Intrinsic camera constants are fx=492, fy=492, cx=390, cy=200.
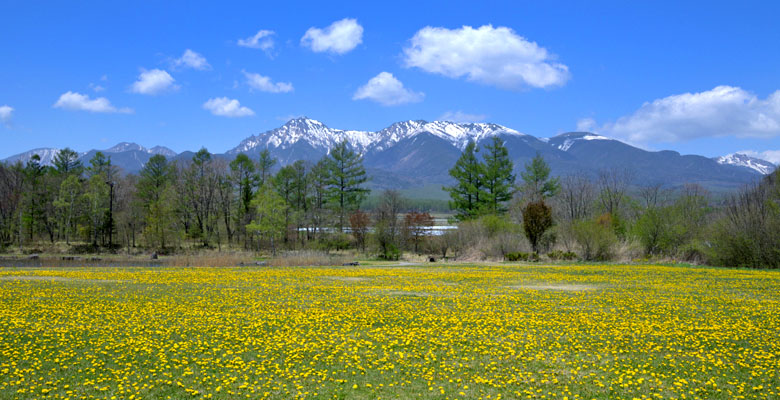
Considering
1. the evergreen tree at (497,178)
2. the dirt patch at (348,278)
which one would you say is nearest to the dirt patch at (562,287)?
the dirt patch at (348,278)

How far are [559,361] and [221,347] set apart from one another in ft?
24.1

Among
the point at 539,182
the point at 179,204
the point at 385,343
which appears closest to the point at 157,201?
the point at 179,204

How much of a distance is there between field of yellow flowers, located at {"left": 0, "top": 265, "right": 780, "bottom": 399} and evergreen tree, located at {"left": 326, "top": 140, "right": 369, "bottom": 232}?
178 ft

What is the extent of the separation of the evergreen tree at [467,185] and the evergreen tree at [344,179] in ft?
46.2

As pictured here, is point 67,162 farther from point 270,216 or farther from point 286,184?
point 270,216

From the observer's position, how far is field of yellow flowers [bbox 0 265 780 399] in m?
8.59

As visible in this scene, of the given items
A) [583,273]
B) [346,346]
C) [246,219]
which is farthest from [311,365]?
[246,219]

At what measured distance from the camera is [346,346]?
448 inches

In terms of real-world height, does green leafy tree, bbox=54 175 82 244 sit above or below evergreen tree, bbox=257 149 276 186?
below

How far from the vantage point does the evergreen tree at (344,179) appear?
75.8 meters

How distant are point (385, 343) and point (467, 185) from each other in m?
62.4

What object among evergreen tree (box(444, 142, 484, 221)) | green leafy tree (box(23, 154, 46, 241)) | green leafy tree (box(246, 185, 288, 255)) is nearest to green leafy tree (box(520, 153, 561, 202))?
evergreen tree (box(444, 142, 484, 221))

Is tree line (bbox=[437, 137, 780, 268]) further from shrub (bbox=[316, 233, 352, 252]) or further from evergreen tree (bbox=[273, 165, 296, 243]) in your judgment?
evergreen tree (bbox=[273, 165, 296, 243])

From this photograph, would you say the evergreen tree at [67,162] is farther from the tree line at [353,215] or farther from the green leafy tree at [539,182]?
the green leafy tree at [539,182]
